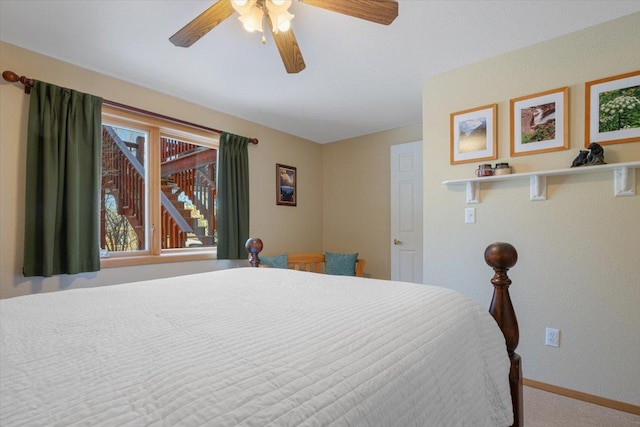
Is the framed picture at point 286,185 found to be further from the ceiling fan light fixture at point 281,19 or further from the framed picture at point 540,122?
the framed picture at point 540,122

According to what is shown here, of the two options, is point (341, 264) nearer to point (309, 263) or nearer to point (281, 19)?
point (309, 263)

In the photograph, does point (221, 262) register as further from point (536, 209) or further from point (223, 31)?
point (536, 209)

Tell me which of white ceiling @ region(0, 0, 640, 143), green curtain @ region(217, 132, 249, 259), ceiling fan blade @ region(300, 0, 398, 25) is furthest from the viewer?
green curtain @ region(217, 132, 249, 259)

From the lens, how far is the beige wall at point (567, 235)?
1.86 metres

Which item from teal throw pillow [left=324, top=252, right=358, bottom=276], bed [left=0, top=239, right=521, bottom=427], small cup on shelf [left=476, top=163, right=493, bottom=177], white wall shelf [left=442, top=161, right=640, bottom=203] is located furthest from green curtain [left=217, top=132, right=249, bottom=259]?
small cup on shelf [left=476, top=163, right=493, bottom=177]

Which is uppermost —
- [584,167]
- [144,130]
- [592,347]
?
[144,130]

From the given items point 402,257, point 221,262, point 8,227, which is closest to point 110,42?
point 8,227

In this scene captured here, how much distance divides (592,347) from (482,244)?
0.87 metres

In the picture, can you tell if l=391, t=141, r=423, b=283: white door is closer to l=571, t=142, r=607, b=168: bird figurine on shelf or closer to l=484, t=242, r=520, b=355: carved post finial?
l=571, t=142, r=607, b=168: bird figurine on shelf

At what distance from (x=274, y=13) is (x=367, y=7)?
46cm

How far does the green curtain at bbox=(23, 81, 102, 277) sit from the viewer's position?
6.75ft

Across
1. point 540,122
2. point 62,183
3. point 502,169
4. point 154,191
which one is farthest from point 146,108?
point 540,122

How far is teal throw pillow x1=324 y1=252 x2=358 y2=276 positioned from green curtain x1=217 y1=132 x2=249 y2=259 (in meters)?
1.07

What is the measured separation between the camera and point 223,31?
6.50 ft
